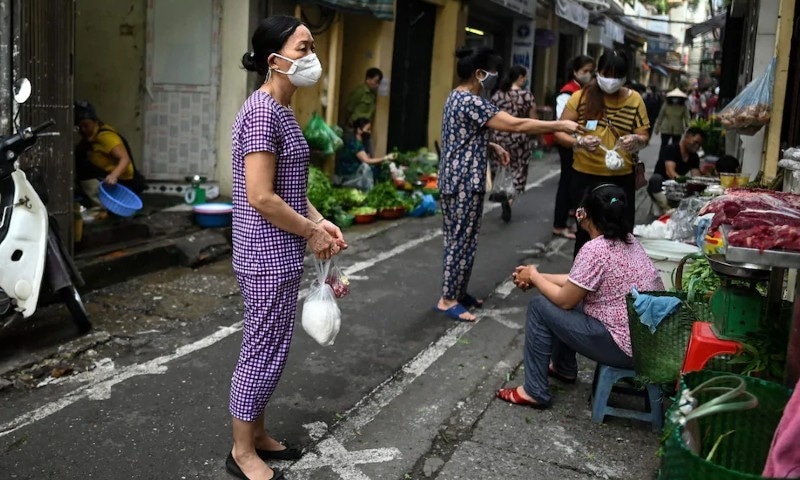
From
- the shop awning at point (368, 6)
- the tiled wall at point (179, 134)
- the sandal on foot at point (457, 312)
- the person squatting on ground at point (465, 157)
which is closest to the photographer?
the person squatting on ground at point (465, 157)

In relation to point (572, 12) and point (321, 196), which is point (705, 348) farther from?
point (572, 12)

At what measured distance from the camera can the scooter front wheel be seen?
17.6ft

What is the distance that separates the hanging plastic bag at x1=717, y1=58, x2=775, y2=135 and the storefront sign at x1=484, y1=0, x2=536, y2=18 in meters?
10.3

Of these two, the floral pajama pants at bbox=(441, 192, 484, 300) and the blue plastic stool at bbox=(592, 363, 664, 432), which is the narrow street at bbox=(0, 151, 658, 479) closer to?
the blue plastic stool at bbox=(592, 363, 664, 432)

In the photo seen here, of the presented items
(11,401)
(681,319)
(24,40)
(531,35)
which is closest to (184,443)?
(11,401)

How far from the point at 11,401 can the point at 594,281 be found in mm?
3358

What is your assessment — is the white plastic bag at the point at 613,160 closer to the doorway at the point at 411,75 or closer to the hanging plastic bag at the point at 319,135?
the hanging plastic bag at the point at 319,135

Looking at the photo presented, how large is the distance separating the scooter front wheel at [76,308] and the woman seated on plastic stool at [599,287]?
308 cm

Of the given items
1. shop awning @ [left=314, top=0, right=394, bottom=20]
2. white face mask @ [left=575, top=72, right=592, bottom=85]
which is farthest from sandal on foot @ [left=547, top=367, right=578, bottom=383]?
shop awning @ [left=314, top=0, right=394, bottom=20]

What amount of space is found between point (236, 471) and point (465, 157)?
10.3 feet

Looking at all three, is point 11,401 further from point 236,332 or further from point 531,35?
point 531,35

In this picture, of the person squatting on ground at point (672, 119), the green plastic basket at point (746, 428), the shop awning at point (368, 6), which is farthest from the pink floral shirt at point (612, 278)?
the person squatting on ground at point (672, 119)

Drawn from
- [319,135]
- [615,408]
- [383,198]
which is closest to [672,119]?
[383,198]

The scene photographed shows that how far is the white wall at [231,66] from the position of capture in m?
8.63
